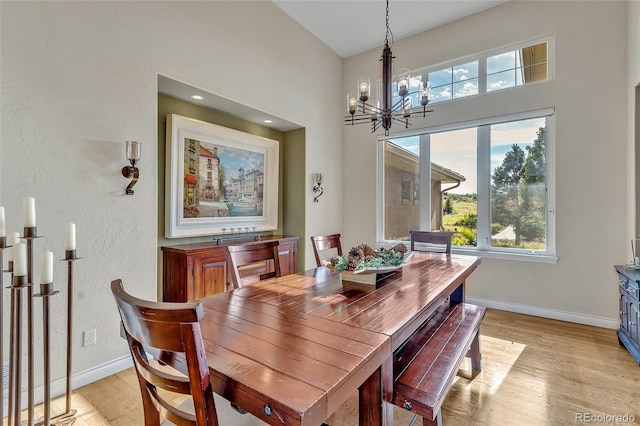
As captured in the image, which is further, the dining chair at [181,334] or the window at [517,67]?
the window at [517,67]

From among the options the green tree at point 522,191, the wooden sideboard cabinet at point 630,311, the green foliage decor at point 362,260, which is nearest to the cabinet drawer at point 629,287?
the wooden sideboard cabinet at point 630,311

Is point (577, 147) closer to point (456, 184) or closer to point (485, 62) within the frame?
point (456, 184)

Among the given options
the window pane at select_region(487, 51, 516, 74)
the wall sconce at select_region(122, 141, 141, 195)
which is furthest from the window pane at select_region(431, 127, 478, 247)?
the wall sconce at select_region(122, 141, 141, 195)

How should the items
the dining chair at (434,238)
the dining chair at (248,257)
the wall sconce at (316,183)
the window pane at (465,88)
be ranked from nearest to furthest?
the dining chair at (248,257) → the dining chair at (434,238) → the window pane at (465,88) → the wall sconce at (316,183)

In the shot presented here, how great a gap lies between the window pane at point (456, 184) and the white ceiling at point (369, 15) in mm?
1497

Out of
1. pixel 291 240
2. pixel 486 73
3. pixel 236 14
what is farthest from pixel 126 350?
pixel 486 73

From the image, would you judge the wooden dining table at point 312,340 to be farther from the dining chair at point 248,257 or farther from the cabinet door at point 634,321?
the cabinet door at point 634,321

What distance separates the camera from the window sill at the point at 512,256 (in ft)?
11.4

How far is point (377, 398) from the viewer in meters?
1.26

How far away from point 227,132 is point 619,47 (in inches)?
167

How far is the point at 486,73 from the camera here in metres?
3.90

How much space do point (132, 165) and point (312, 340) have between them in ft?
6.93

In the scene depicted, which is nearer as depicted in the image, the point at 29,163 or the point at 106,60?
the point at 29,163

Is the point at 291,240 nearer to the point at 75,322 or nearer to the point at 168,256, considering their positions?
the point at 168,256
